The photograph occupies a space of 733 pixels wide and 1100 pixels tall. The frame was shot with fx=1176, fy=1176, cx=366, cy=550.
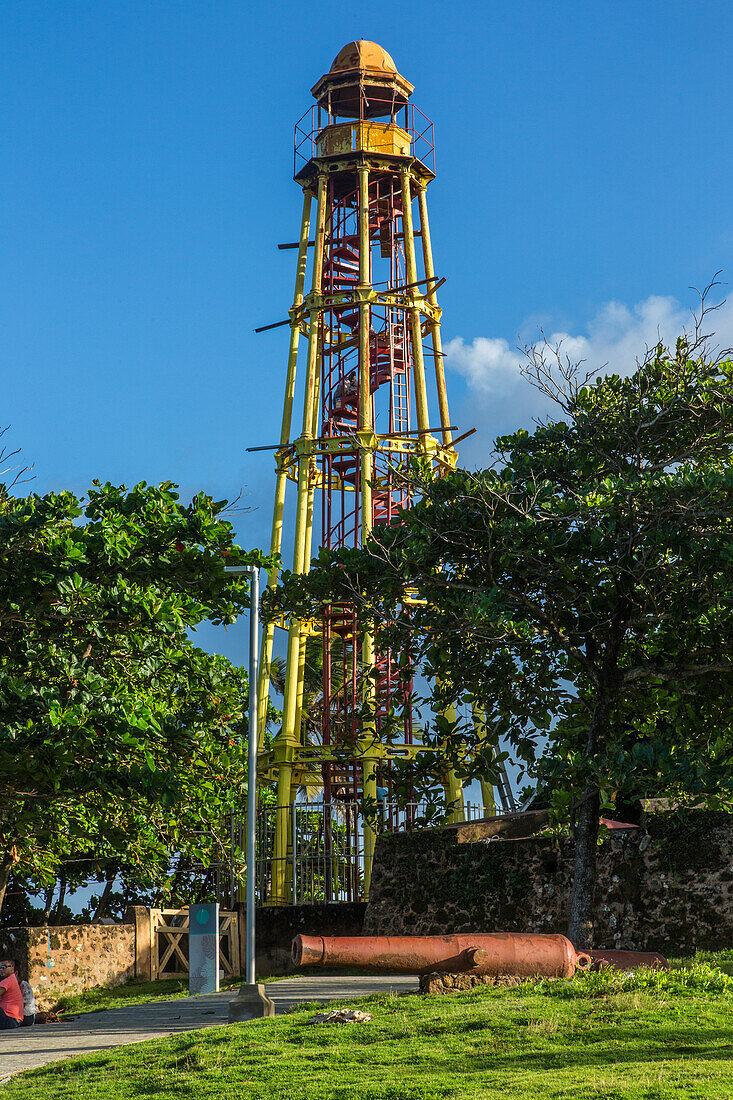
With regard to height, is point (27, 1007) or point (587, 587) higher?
point (587, 587)

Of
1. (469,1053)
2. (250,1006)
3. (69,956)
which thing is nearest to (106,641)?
(250,1006)

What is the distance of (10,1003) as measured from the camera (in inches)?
635

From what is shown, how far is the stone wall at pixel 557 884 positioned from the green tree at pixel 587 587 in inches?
62.9

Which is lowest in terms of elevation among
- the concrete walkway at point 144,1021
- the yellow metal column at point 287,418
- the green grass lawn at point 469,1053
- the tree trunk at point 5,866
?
the green grass lawn at point 469,1053

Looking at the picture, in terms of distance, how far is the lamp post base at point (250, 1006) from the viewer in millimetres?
12836

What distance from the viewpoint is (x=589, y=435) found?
1597 centimetres

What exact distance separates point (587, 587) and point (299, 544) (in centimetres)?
1287

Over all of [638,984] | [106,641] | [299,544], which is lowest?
[638,984]

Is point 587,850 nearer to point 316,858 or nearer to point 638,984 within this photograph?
point 638,984

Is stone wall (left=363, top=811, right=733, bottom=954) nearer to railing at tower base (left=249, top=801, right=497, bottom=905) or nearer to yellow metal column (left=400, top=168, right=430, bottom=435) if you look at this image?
railing at tower base (left=249, top=801, right=497, bottom=905)

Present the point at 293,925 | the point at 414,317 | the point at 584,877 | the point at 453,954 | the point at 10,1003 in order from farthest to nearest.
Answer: the point at 414,317 → the point at 293,925 → the point at 10,1003 → the point at 584,877 → the point at 453,954

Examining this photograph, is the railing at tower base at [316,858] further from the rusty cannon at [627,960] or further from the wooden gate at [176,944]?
the rusty cannon at [627,960]

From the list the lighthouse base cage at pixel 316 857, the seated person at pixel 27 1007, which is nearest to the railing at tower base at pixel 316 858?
the lighthouse base cage at pixel 316 857

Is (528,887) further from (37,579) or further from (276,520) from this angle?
(276,520)
